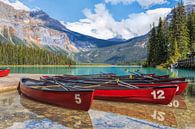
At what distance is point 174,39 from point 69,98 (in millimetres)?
68771

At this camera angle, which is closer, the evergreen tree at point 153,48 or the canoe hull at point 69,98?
the canoe hull at point 69,98

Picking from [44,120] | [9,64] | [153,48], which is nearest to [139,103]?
[44,120]

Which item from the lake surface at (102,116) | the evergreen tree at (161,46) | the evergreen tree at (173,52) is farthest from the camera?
the evergreen tree at (161,46)

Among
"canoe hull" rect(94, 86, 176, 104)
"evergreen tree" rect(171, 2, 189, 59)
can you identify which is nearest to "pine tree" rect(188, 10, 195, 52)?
"evergreen tree" rect(171, 2, 189, 59)

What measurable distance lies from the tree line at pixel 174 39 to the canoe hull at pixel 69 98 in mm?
65414

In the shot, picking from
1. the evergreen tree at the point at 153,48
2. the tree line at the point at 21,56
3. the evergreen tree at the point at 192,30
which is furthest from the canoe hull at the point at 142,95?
the tree line at the point at 21,56

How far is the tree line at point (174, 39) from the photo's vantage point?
78.8m

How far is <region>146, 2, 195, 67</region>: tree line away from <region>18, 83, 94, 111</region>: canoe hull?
65.4 m

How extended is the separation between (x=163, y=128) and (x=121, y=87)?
23.6 feet

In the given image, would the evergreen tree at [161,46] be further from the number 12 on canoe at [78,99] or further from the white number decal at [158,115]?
the number 12 on canoe at [78,99]

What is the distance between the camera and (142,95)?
58.5 ft

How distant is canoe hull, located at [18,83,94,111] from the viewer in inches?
583

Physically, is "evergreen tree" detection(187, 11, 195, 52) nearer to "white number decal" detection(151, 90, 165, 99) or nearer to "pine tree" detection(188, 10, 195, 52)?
"pine tree" detection(188, 10, 195, 52)

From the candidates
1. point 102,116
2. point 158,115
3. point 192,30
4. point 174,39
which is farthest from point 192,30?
point 102,116
